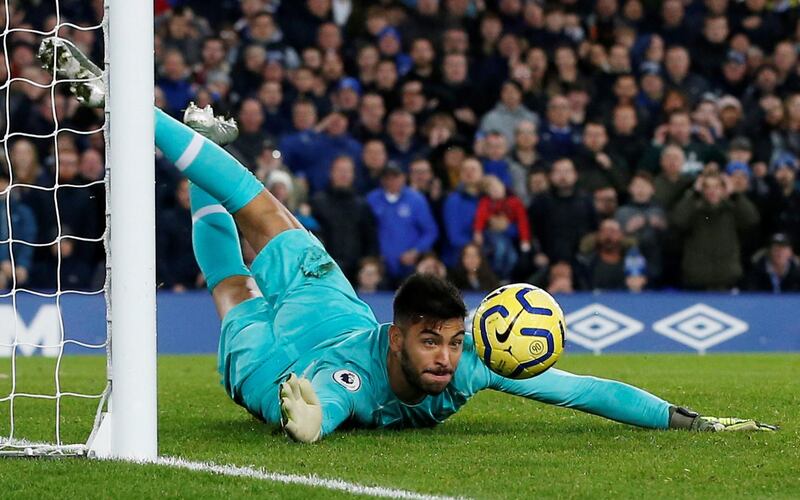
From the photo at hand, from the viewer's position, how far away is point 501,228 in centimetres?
1447

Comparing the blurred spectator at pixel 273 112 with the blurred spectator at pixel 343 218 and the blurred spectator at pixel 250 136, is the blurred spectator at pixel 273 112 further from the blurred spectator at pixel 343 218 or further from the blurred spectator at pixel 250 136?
the blurred spectator at pixel 343 218

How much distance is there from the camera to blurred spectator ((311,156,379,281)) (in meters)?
14.1

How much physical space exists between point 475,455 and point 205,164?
2.08 meters

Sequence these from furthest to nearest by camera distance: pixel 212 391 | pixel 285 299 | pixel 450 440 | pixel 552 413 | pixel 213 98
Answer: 1. pixel 213 98
2. pixel 212 391
3. pixel 552 413
4. pixel 285 299
5. pixel 450 440

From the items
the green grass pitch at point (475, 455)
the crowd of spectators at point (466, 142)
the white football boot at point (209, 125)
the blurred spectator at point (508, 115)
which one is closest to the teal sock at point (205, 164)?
the white football boot at point (209, 125)

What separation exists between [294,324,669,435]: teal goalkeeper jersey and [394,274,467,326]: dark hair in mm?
359

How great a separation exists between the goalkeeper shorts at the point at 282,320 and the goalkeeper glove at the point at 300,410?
68 centimetres

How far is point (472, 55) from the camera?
16500mm

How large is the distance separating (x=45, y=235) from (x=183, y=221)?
1.37m

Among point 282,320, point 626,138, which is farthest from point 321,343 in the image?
point 626,138

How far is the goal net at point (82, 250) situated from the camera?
17.9 feet

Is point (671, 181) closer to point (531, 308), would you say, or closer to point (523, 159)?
point (523, 159)

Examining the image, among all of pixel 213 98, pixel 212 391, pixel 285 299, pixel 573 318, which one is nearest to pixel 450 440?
pixel 285 299

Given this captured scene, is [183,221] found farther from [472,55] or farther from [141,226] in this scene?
[141,226]
